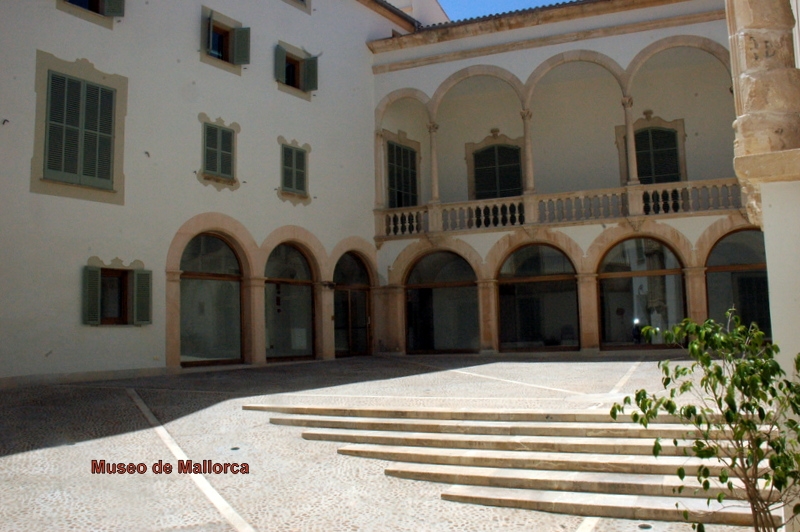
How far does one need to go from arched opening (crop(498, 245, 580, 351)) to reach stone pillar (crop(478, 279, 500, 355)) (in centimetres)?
34

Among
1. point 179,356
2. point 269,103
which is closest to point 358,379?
point 179,356

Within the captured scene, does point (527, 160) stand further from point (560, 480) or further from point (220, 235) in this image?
point (560, 480)

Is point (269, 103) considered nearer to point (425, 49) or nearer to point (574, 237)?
point (425, 49)

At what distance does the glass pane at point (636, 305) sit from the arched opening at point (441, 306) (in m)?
3.44

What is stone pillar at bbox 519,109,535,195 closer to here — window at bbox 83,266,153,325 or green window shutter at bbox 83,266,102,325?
window at bbox 83,266,153,325

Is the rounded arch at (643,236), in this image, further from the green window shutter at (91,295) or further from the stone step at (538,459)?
the stone step at (538,459)

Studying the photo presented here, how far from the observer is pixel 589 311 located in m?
17.6

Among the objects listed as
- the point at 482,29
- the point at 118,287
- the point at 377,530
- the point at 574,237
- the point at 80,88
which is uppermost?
the point at 482,29

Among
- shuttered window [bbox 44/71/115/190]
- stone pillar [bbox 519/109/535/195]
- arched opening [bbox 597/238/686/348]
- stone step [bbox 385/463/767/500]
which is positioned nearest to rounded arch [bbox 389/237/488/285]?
stone pillar [bbox 519/109/535/195]

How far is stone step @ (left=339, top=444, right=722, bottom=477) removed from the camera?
6043 mm

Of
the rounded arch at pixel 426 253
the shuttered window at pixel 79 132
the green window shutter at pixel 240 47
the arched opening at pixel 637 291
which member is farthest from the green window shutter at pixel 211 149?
the arched opening at pixel 637 291

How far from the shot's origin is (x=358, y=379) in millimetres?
12570

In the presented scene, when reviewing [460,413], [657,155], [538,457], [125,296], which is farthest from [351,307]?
[538,457]

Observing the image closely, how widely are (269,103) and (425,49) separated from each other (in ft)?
17.3
